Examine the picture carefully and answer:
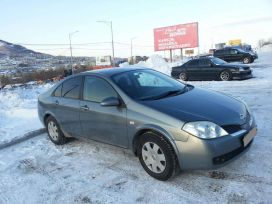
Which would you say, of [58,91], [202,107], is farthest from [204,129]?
[58,91]

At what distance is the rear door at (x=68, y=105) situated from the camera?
596 cm

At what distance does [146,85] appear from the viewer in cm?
536

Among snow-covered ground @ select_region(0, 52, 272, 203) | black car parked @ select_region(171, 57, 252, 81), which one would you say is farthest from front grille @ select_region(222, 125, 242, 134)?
black car parked @ select_region(171, 57, 252, 81)

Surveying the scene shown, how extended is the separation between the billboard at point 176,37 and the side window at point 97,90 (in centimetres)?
4149

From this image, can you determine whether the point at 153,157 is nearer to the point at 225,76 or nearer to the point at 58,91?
the point at 58,91

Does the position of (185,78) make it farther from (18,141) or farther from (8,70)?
(8,70)

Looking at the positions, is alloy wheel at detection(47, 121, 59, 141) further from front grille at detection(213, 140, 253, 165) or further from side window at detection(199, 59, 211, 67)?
side window at detection(199, 59, 211, 67)

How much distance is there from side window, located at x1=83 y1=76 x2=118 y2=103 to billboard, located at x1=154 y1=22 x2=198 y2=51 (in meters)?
41.5

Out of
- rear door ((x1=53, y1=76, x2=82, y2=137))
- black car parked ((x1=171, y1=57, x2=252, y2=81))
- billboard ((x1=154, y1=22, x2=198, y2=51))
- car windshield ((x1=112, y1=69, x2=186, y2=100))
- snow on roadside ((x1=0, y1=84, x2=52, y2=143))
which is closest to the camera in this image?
car windshield ((x1=112, y1=69, x2=186, y2=100))

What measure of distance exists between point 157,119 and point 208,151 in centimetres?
80

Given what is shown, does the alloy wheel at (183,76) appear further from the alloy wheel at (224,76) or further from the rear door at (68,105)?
the rear door at (68,105)

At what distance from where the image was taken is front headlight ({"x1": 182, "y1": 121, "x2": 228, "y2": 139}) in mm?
4047

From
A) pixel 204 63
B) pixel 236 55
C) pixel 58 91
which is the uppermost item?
pixel 236 55

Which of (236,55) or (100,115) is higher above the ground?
(236,55)
